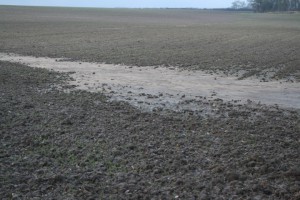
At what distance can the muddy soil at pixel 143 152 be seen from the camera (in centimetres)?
616

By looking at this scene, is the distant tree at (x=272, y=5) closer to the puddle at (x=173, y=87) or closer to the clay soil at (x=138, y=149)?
the puddle at (x=173, y=87)

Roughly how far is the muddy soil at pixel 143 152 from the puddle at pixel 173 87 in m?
1.20

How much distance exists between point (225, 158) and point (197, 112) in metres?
3.69

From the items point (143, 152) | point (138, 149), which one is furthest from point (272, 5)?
point (143, 152)

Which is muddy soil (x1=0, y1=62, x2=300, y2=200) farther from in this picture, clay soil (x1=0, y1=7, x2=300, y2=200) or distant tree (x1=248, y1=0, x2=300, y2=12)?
distant tree (x1=248, y1=0, x2=300, y2=12)

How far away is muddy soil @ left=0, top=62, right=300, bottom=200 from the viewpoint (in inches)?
243

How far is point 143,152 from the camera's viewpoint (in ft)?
25.4

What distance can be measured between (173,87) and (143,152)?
7.60m

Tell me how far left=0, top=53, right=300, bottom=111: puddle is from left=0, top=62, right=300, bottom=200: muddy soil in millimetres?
1198

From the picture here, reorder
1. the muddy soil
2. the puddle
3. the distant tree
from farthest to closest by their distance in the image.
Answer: the distant tree, the puddle, the muddy soil

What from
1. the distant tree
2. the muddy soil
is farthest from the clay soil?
the distant tree

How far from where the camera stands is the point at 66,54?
2622 cm

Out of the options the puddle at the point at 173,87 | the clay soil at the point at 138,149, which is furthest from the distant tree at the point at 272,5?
the clay soil at the point at 138,149

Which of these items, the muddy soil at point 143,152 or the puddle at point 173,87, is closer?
the muddy soil at point 143,152
